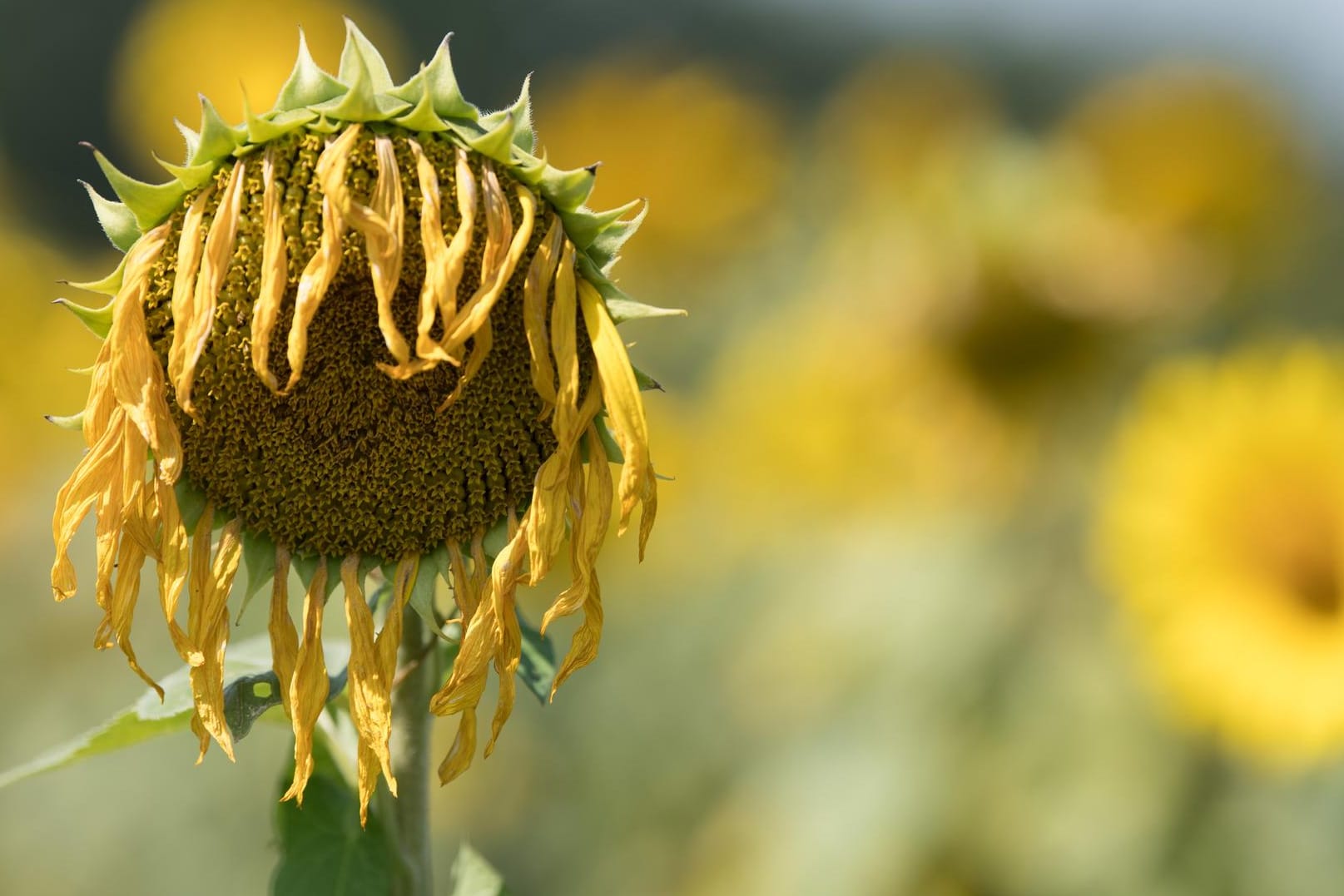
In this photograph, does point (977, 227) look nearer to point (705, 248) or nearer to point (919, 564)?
point (919, 564)

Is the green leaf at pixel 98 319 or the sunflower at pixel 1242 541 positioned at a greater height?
Answer: the green leaf at pixel 98 319

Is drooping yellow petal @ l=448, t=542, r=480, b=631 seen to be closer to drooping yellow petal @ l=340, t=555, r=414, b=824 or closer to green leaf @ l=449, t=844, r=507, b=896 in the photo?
drooping yellow petal @ l=340, t=555, r=414, b=824

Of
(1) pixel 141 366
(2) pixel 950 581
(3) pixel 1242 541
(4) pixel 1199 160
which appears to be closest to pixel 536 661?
(1) pixel 141 366

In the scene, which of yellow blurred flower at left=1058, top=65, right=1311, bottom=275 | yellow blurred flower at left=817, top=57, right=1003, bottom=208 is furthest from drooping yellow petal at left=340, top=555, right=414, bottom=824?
yellow blurred flower at left=817, top=57, right=1003, bottom=208

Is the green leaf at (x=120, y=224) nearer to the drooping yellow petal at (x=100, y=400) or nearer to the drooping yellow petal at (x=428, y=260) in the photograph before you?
→ the drooping yellow petal at (x=100, y=400)

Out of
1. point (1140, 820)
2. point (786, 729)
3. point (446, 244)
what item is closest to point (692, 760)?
point (786, 729)

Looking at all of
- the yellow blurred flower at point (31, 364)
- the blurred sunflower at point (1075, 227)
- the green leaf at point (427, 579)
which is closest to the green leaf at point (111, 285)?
the green leaf at point (427, 579)

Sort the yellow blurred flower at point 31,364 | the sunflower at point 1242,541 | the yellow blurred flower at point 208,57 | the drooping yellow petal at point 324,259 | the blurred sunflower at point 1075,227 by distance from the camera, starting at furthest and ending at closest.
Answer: the yellow blurred flower at point 208,57, the yellow blurred flower at point 31,364, the blurred sunflower at point 1075,227, the sunflower at point 1242,541, the drooping yellow petal at point 324,259

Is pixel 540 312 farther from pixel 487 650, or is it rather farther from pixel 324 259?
pixel 487 650

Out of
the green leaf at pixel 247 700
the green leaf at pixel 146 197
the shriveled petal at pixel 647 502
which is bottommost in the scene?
the green leaf at pixel 247 700
